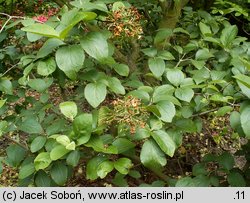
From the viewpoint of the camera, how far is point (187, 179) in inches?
58.6

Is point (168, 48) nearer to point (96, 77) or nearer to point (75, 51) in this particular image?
point (96, 77)

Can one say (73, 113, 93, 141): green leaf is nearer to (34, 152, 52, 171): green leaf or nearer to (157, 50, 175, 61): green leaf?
(34, 152, 52, 171): green leaf

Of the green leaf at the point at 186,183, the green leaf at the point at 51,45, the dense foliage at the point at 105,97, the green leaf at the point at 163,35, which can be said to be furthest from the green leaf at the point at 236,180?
the green leaf at the point at 51,45

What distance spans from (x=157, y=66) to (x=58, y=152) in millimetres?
576

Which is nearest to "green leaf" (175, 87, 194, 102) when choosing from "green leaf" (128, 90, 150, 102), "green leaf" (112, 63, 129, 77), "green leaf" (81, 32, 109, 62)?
"green leaf" (128, 90, 150, 102)

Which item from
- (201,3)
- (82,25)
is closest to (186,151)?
(201,3)

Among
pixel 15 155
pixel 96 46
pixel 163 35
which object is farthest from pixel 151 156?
pixel 163 35

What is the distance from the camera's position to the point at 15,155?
1.46m

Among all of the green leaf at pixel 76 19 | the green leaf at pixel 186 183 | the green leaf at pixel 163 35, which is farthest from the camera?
the green leaf at pixel 163 35

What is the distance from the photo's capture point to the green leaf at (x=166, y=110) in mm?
1202

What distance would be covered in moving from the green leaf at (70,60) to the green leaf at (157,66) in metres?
0.44

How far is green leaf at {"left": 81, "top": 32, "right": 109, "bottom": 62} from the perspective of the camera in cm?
113

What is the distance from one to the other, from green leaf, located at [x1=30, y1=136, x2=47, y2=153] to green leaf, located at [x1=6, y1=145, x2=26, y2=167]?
0.49 feet

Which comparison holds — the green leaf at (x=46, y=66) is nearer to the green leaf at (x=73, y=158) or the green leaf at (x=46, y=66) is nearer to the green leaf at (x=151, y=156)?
the green leaf at (x=73, y=158)
